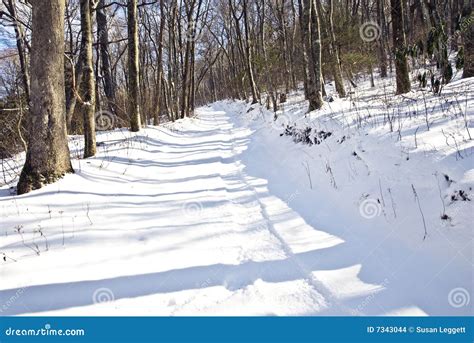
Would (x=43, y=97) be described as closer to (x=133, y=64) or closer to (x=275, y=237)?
(x=275, y=237)

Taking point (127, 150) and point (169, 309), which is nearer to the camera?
point (169, 309)

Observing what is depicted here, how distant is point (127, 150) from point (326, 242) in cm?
591

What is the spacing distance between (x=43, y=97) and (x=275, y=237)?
395 centimetres

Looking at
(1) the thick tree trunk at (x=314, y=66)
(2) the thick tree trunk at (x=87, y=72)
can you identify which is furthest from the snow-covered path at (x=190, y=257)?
(1) the thick tree trunk at (x=314, y=66)

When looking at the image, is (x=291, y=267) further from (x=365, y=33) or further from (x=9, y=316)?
(x=365, y=33)

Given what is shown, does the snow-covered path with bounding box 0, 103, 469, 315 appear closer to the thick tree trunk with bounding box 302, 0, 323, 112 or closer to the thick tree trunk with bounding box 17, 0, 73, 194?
the thick tree trunk with bounding box 17, 0, 73, 194

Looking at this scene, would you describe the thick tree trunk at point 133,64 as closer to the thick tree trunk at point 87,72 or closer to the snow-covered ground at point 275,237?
the thick tree trunk at point 87,72

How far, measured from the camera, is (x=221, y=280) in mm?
2666

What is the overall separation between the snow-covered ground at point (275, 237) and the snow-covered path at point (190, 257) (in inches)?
0.5

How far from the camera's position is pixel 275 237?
3.41 m

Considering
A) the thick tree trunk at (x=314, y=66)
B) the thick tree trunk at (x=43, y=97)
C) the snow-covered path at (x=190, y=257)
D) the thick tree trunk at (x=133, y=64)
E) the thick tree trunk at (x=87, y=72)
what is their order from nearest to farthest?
the snow-covered path at (x=190, y=257) → the thick tree trunk at (x=43, y=97) → the thick tree trunk at (x=87, y=72) → the thick tree trunk at (x=314, y=66) → the thick tree trunk at (x=133, y=64)

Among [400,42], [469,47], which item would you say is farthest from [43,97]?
[469,47]

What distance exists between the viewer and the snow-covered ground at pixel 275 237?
2.40 meters

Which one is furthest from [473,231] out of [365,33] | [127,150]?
[365,33]
